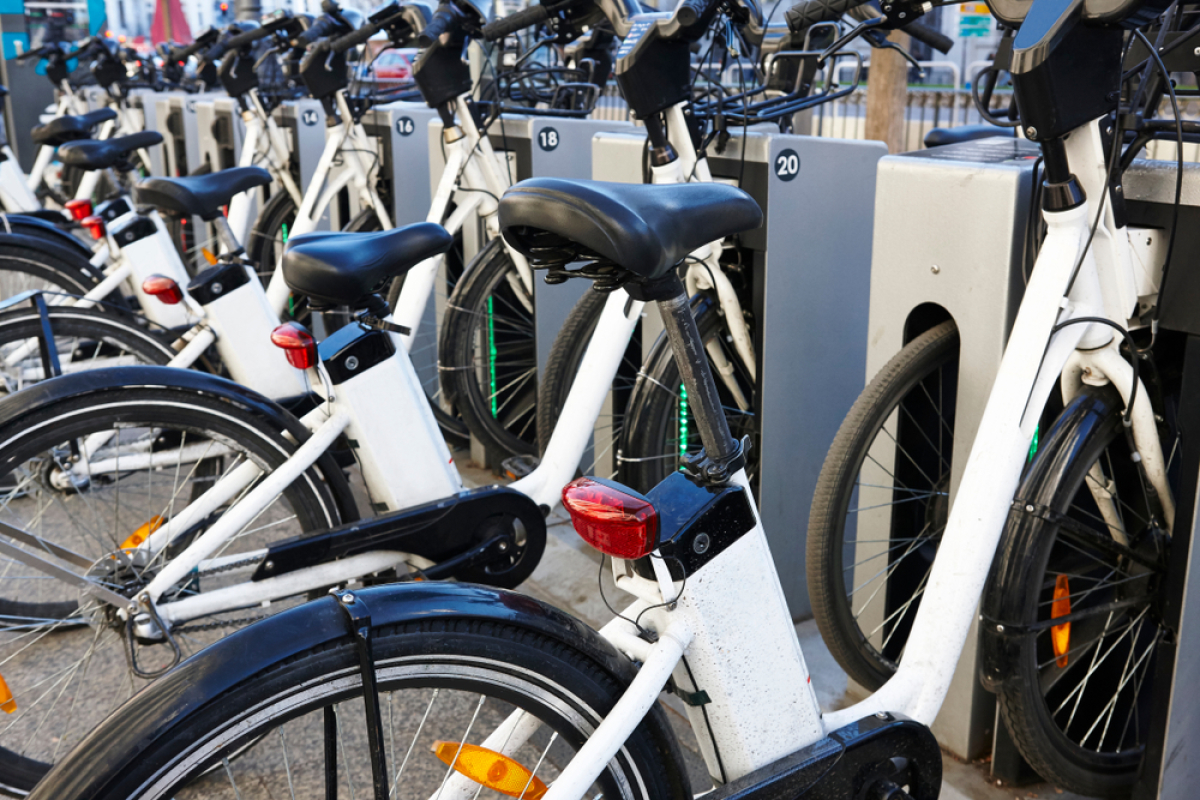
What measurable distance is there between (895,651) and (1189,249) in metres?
1.00

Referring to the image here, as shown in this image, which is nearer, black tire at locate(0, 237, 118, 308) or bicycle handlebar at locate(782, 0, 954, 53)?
bicycle handlebar at locate(782, 0, 954, 53)

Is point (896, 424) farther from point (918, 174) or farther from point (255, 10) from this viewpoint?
point (255, 10)

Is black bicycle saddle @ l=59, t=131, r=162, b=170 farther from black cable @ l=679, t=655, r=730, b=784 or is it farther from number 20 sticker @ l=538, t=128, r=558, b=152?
black cable @ l=679, t=655, r=730, b=784

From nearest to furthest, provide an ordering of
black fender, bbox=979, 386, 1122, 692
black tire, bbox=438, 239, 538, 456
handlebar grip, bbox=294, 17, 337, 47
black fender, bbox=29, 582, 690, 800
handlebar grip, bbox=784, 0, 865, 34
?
1. black fender, bbox=29, 582, 690, 800
2. black fender, bbox=979, 386, 1122, 692
3. handlebar grip, bbox=784, 0, 865, 34
4. black tire, bbox=438, 239, 538, 456
5. handlebar grip, bbox=294, 17, 337, 47

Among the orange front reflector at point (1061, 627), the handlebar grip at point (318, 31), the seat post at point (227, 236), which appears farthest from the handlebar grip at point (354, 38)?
the orange front reflector at point (1061, 627)

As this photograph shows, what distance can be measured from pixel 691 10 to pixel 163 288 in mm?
1388

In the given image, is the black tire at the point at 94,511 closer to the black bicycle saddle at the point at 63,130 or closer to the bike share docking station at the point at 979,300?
the bike share docking station at the point at 979,300

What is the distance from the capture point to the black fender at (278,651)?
3.20 feet

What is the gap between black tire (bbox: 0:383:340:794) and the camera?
194 cm

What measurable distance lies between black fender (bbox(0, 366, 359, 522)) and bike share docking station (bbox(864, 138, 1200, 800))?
1.06 m

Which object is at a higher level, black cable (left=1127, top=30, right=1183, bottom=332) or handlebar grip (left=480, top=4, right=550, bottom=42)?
handlebar grip (left=480, top=4, right=550, bottom=42)

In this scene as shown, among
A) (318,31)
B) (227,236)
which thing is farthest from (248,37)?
(227,236)

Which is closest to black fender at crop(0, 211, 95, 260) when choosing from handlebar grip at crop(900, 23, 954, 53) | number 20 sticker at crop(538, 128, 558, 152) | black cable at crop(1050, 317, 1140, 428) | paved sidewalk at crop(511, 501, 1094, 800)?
paved sidewalk at crop(511, 501, 1094, 800)

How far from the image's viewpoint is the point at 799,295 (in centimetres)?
235
